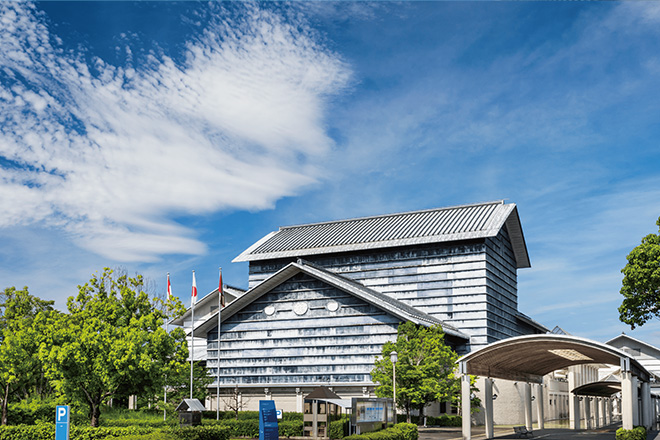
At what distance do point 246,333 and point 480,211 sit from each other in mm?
25058

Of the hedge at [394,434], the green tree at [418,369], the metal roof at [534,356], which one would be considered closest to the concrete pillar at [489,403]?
the metal roof at [534,356]

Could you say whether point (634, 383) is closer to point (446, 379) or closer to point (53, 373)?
point (446, 379)

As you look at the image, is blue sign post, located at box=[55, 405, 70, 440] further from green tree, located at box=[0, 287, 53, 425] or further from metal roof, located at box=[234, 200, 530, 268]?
metal roof, located at box=[234, 200, 530, 268]

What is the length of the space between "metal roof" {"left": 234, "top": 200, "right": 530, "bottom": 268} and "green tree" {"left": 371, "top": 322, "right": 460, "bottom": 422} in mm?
13357

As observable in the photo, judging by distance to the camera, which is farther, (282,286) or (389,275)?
(389,275)

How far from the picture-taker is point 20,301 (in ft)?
181

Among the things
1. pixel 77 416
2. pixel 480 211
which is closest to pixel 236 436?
pixel 77 416

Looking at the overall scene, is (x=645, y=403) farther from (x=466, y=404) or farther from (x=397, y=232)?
(x=397, y=232)

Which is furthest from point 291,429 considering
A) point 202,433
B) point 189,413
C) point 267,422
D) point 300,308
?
point 300,308

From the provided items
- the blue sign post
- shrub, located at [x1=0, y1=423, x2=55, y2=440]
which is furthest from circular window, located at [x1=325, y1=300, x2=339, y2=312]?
the blue sign post

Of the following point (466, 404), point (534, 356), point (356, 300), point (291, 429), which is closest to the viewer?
→ point (466, 404)

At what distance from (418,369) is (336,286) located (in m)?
11.2

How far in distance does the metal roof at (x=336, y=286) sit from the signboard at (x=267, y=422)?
25.6 meters

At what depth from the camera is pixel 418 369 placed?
47.6m
